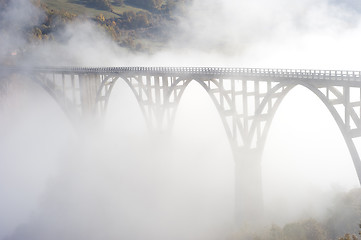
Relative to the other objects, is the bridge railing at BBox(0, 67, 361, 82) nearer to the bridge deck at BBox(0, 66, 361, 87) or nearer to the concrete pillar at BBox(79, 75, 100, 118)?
the bridge deck at BBox(0, 66, 361, 87)

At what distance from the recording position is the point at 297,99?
254 ft

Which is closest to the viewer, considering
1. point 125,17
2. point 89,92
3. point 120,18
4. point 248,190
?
point 248,190

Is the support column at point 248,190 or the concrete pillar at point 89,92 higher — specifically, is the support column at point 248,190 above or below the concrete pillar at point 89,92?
below

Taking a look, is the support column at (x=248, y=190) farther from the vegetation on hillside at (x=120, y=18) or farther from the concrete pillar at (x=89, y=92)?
the vegetation on hillside at (x=120, y=18)

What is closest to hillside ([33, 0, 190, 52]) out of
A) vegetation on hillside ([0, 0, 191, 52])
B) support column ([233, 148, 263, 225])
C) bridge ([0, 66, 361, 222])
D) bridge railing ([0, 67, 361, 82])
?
vegetation on hillside ([0, 0, 191, 52])

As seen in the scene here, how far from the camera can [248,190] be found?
4119 centimetres

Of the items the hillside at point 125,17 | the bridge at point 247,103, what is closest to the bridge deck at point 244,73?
the bridge at point 247,103

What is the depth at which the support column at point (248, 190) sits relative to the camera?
40.6 meters

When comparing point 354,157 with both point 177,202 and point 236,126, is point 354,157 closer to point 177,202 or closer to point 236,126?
point 236,126

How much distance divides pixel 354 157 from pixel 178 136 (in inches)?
2122

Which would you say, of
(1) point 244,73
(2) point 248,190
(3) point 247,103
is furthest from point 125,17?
(2) point 248,190

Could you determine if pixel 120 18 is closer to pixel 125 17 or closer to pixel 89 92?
pixel 125 17

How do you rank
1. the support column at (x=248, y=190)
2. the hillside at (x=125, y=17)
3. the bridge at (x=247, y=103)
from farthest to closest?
1. the hillside at (x=125, y=17)
2. the support column at (x=248, y=190)
3. the bridge at (x=247, y=103)

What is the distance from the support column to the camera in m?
40.6
